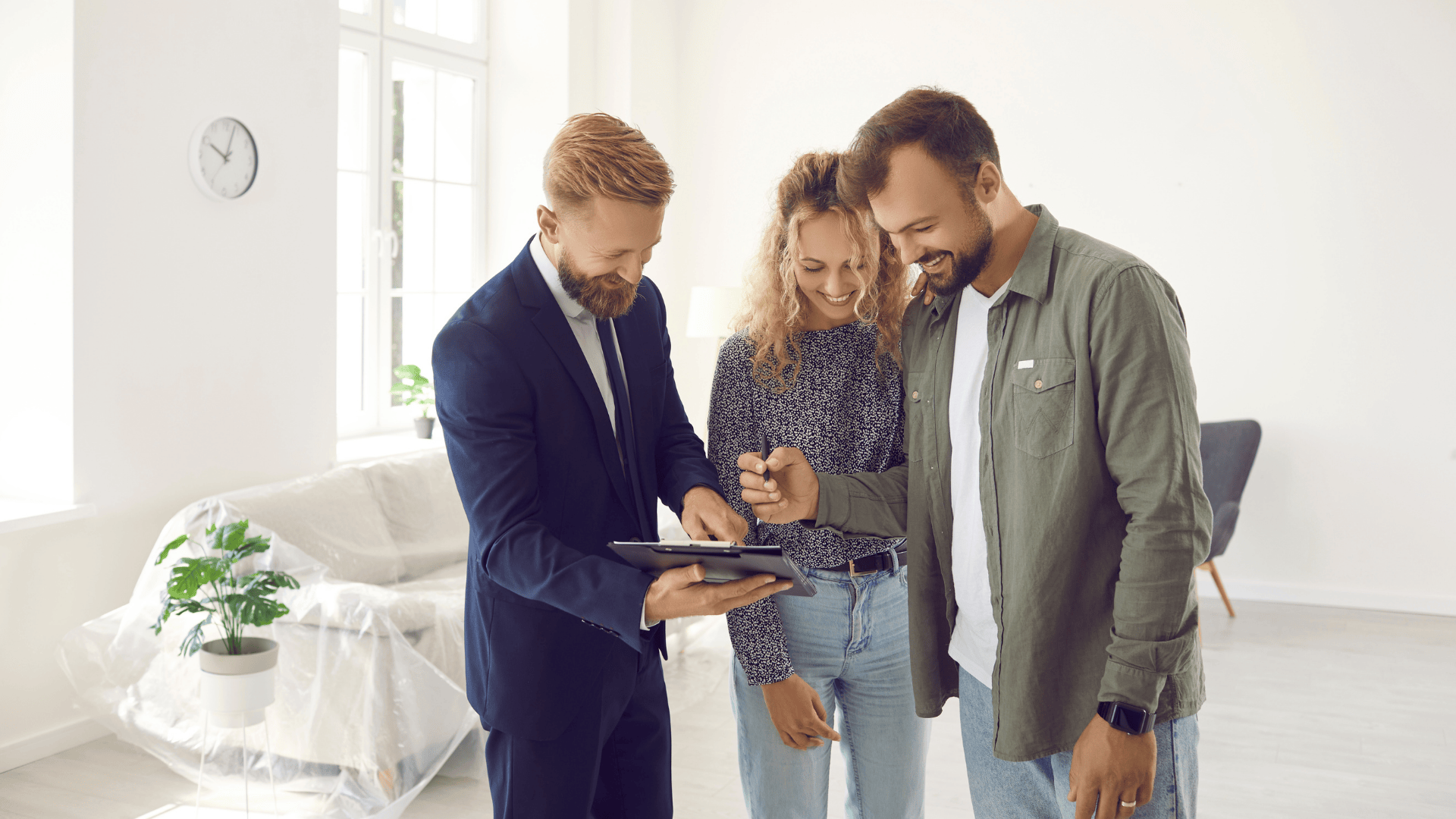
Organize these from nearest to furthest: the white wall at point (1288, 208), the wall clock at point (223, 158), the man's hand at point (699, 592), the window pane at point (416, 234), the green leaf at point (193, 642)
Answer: the man's hand at point (699, 592), the green leaf at point (193, 642), the wall clock at point (223, 158), the white wall at point (1288, 208), the window pane at point (416, 234)

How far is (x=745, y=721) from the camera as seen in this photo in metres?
1.67

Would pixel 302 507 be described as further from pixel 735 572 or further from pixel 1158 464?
pixel 1158 464

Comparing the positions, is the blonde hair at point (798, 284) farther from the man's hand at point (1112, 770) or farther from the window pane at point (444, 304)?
the window pane at point (444, 304)

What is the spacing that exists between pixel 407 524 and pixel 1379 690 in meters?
3.75

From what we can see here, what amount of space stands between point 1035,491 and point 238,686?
7.31 ft

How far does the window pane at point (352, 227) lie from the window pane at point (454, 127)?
22.2 inches

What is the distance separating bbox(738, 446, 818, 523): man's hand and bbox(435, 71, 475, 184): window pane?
4.65 m

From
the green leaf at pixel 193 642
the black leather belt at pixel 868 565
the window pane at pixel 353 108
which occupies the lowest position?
the green leaf at pixel 193 642

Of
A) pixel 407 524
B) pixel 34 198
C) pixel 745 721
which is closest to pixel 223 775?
pixel 407 524

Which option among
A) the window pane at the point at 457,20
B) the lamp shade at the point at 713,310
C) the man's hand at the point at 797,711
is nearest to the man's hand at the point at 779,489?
the man's hand at the point at 797,711

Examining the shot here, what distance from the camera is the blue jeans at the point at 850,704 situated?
162 cm

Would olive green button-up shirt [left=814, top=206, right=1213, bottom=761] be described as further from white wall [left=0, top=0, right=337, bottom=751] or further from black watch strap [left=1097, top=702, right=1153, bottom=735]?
white wall [left=0, top=0, right=337, bottom=751]

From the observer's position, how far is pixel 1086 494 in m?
1.26

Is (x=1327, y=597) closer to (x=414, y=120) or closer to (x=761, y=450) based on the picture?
(x=761, y=450)
